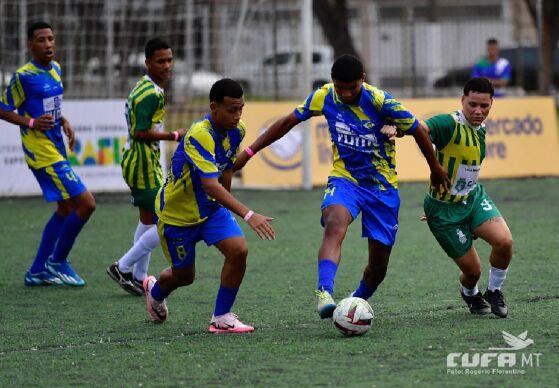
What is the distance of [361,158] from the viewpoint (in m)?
7.27

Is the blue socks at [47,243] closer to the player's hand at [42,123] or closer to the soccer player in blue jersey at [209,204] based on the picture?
the player's hand at [42,123]

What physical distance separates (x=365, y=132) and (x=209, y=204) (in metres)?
1.11

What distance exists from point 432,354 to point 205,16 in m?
13.4

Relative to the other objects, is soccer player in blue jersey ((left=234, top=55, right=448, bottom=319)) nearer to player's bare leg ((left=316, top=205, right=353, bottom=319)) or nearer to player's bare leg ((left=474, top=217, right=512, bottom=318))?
player's bare leg ((left=316, top=205, right=353, bottom=319))

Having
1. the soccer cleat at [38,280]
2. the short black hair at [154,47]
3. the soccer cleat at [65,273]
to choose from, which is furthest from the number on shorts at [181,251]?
the soccer cleat at [38,280]

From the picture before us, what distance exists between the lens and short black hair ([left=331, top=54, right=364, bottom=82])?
6980mm

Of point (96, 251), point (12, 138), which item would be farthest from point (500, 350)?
point (12, 138)

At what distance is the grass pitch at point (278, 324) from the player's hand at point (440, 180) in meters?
0.86

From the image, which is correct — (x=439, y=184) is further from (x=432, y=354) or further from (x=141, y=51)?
(x=141, y=51)

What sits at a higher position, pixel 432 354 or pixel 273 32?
pixel 273 32

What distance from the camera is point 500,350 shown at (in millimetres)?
6172

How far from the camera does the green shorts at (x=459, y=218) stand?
296 inches

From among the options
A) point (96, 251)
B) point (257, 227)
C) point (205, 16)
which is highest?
point (205, 16)

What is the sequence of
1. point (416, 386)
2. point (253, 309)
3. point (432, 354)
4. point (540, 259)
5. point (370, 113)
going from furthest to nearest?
1. point (540, 259)
2. point (253, 309)
3. point (370, 113)
4. point (432, 354)
5. point (416, 386)
